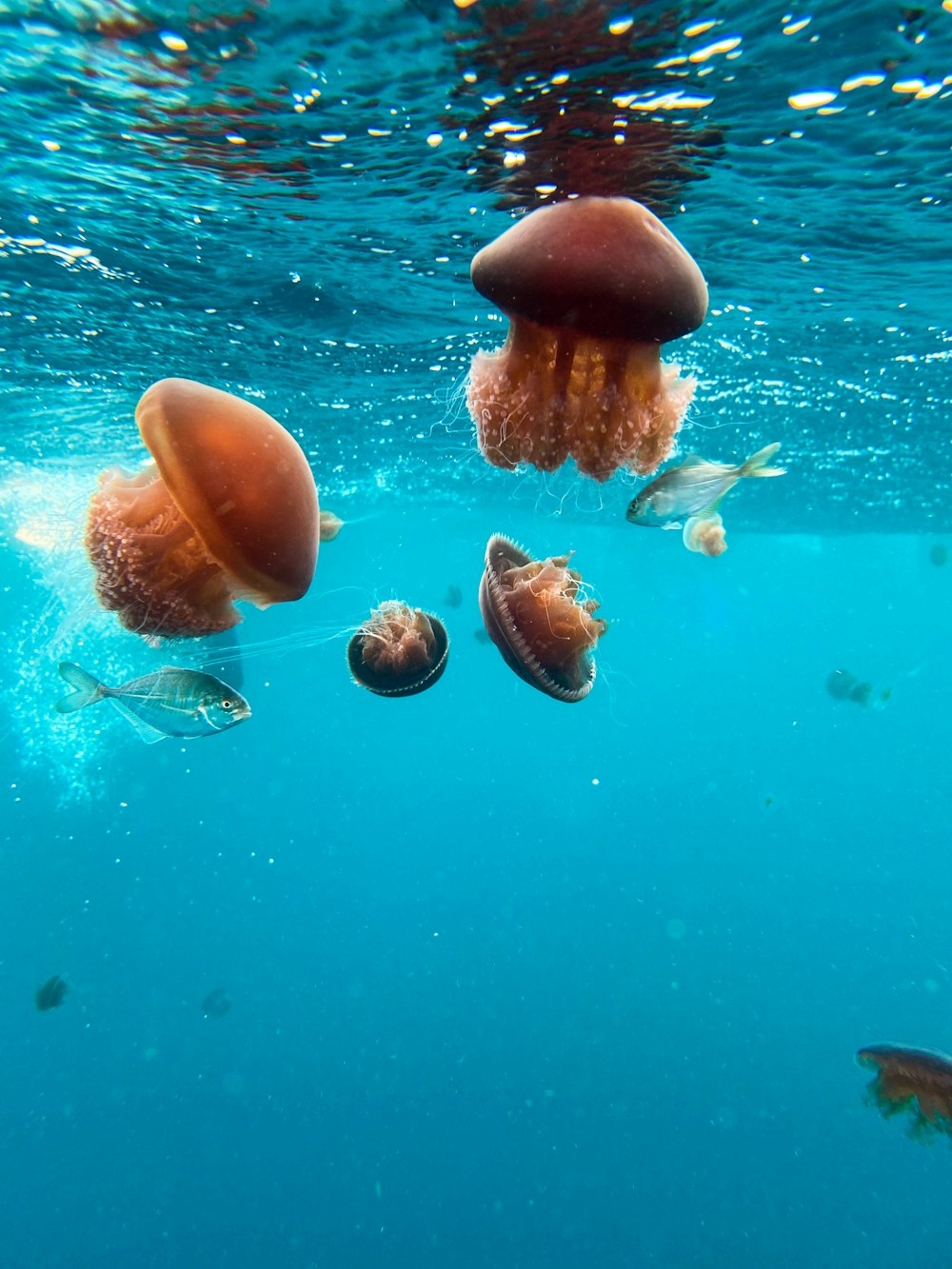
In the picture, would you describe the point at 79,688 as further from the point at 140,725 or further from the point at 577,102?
the point at 577,102

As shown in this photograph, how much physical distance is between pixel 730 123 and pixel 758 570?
56.6 meters

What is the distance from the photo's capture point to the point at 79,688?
5574 millimetres

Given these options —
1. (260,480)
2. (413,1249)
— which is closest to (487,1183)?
(413,1249)

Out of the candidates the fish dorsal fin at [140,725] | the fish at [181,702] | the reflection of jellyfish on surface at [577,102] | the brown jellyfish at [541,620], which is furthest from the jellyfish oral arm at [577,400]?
the fish dorsal fin at [140,725]

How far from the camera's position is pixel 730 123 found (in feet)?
13.0

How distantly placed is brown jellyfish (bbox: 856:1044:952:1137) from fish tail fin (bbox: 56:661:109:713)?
7.04m

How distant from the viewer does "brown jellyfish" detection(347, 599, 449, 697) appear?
4445 mm

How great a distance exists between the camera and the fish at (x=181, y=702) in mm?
4672

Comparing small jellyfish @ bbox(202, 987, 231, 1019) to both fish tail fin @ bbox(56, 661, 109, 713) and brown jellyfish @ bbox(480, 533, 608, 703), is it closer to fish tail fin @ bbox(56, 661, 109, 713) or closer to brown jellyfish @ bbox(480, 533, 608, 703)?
fish tail fin @ bbox(56, 661, 109, 713)

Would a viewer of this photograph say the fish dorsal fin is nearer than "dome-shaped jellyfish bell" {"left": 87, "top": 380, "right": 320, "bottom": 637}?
No

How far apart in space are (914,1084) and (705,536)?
568cm

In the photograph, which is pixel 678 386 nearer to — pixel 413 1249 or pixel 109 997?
pixel 413 1249

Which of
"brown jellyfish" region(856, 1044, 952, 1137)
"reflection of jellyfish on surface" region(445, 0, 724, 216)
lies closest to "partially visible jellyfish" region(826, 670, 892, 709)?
"brown jellyfish" region(856, 1044, 952, 1137)

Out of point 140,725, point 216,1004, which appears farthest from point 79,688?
point 216,1004
